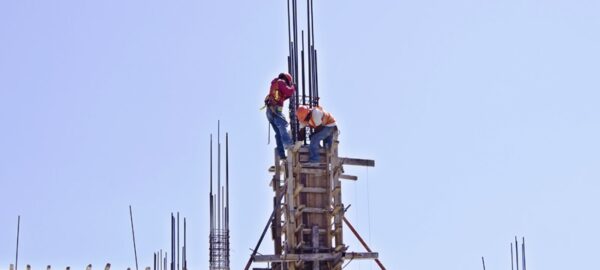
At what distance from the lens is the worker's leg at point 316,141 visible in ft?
81.6

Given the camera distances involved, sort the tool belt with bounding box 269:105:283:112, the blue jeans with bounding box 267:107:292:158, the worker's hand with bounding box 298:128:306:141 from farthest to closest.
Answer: the worker's hand with bounding box 298:128:306:141 < the tool belt with bounding box 269:105:283:112 < the blue jeans with bounding box 267:107:292:158

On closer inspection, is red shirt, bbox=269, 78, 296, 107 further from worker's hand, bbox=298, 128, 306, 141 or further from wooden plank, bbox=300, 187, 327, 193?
wooden plank, bbox=300, 187, 327, 193

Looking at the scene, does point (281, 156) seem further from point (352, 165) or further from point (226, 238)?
point (226, 238)

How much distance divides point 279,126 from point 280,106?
0.47 meters

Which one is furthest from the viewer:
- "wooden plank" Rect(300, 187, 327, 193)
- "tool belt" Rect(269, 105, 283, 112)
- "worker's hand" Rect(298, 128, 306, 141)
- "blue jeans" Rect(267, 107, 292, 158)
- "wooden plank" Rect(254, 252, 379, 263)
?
"worker's hand" Rect(298, 128, 306, 141)

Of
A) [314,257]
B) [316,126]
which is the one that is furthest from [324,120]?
[314,257]

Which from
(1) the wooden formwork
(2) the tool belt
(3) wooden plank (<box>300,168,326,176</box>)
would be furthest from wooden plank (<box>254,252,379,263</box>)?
(2) the tool belt

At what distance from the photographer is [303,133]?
25531 mm

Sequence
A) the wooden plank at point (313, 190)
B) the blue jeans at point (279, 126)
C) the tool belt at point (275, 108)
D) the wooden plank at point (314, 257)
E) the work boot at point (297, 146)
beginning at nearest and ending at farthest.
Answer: the wooden plank at point (314, 257)
the work boot at point (297, 146)
the wooden plank at point (313, 190)
the blue jeans at point (279, 126)
the tool belt at point (275, 108)

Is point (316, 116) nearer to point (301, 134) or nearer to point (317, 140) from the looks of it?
point (317, 140)

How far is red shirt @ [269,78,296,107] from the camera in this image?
24.8m

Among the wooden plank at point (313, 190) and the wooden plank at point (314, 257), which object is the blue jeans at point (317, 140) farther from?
the wooden plank at point (314, 257)

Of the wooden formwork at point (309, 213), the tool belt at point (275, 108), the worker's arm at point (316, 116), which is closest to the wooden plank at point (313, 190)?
the wooden formwork at point (309, 213)

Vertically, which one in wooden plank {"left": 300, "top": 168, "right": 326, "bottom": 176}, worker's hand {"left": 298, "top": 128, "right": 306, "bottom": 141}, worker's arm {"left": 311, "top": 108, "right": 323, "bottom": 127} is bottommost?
wooden plank {"left": 300, "top": 168, "right": 326, "bottom": 176}
